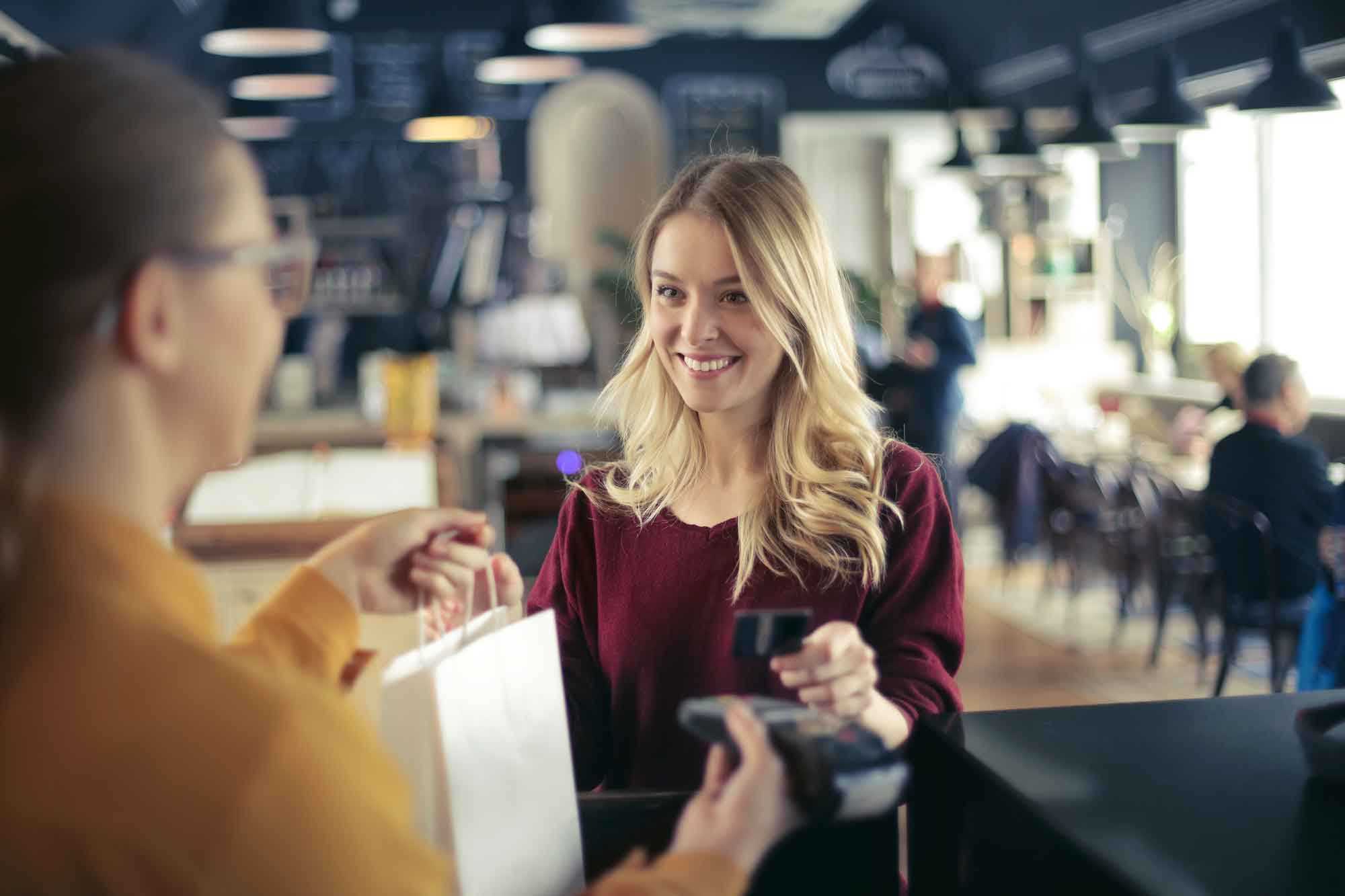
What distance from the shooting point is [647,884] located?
851mm

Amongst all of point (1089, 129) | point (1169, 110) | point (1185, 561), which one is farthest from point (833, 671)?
point (1089, 129)

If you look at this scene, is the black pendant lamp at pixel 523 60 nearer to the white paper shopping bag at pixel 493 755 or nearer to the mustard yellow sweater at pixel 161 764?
the white paper shopping bag at pixel 493 755

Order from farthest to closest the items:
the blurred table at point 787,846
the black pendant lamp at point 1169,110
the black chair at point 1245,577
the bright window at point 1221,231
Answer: the bright window at point 1221,231, the black pendant lamp at point 1169,110, the black chair at point 1245,577, the blurred table at point 787,846

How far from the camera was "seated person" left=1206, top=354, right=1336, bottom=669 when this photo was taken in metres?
5.19

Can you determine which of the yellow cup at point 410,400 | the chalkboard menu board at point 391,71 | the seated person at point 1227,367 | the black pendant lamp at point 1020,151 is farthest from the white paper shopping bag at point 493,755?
the chalkboard menu board at point 391,71

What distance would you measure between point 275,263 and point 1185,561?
587 cm

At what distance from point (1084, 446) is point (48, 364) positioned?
7.59 metres

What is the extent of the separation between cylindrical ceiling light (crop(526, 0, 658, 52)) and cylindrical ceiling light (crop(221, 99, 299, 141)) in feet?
15.3

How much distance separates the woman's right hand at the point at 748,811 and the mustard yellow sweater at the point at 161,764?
0.17 meters

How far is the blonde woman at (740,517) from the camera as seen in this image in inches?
68.0

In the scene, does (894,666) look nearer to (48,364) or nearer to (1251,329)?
(48,364)

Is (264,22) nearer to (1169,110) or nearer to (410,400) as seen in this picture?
(410,400)

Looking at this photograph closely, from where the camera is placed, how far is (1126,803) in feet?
3.91

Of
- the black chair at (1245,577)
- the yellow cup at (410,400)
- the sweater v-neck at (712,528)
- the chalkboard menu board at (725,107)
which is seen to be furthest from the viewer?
the chalkboard menu board at (725,107)
